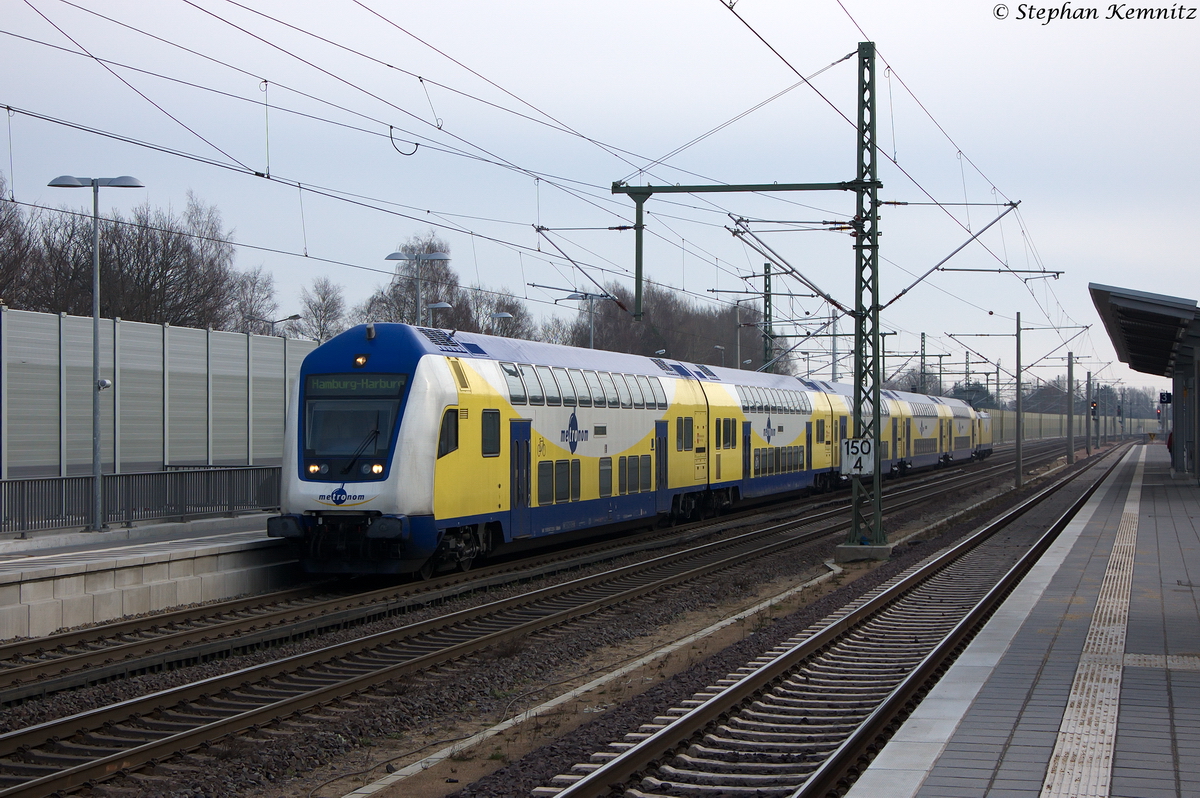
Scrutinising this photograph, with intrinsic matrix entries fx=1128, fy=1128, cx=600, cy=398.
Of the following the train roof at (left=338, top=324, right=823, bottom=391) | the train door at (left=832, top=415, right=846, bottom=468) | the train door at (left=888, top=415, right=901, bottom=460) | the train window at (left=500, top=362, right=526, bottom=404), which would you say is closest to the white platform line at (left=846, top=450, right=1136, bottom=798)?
the train window at (left=500, top=362, right=526, bottom=404)

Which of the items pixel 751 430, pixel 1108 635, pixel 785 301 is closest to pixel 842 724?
pixel 1108 635

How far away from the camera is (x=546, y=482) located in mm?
18234

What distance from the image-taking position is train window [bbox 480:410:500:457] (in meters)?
16.4

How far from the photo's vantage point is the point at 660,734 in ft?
24.8

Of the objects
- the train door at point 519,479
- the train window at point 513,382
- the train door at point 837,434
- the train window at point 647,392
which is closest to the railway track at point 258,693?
the train door at point 519,479

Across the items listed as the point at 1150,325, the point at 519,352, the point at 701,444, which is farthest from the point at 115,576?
the point at 1150,325

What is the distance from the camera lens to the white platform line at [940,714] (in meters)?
6.07

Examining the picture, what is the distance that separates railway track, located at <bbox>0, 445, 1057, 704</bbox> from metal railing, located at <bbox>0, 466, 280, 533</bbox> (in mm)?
6333

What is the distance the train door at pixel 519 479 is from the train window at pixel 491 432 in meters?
0.40

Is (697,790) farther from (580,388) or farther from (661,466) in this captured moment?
(661,466)

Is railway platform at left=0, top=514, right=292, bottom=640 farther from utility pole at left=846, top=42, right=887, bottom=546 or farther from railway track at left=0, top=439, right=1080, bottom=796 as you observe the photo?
utility pole at left=846, top=42, right=887, bottom=546

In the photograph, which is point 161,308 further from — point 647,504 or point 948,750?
point 948,750

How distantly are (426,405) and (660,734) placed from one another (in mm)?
8260

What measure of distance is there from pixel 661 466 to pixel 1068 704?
49.9 feet
